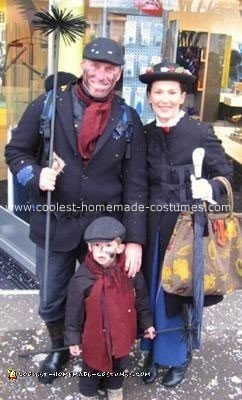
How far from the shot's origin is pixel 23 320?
10.9ft

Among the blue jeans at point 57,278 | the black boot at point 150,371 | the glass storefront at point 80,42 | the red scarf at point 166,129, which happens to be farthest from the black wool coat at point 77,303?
the glass storefront at point 80,42

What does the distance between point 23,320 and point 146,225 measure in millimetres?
1328

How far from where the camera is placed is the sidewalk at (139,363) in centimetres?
267

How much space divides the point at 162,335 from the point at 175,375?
1.01 feet

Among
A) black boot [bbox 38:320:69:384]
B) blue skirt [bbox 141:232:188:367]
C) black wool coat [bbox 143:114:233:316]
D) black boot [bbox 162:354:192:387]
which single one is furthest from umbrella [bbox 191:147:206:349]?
black boot [bbox 38:320:69:384]

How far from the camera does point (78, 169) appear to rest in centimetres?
231

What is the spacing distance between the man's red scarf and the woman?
0.67 feet

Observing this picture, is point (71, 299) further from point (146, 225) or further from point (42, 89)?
point (42, 89)

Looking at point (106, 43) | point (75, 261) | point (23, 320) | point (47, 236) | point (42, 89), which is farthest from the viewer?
point (42, 89)

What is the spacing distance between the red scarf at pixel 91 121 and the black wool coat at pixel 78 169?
25 mm

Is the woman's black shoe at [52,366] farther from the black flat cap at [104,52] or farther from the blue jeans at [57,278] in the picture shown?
the black flat cap at [104,52]

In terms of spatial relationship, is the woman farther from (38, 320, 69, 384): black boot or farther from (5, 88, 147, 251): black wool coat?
(38, 320, 69, 384): black boot

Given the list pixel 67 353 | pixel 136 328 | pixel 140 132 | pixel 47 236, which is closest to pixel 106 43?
pixel 140 132

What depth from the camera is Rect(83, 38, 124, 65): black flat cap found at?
7.06ft
